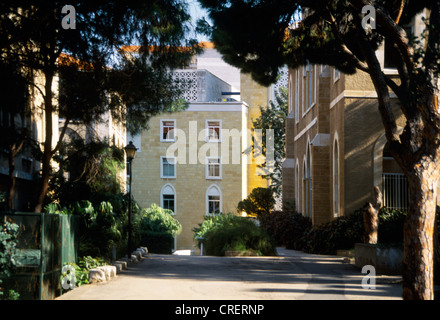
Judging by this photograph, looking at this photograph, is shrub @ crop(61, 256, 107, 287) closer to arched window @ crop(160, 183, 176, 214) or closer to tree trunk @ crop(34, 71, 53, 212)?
tree trunk @ crop(34, 71, 53, 212)

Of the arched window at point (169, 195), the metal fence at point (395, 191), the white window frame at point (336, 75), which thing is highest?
the white window frame at point (336, 75)

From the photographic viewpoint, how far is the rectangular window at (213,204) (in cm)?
5297

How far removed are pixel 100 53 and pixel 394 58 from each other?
25.0ft

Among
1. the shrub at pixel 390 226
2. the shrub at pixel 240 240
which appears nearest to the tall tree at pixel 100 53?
the shrub at pixel 240 240

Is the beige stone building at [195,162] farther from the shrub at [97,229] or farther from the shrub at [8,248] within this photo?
the shrub at [8,248]

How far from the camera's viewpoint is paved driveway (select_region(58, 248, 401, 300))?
11.1 m

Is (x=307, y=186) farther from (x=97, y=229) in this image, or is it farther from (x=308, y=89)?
(x=97, y=229)

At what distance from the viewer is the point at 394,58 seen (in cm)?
1156

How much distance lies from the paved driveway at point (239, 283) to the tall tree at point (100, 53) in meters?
3.73

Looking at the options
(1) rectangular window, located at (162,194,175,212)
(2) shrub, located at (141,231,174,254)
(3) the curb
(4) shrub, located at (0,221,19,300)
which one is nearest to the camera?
(4) shrub, located at (0,221,19,300)

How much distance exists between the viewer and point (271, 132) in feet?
156

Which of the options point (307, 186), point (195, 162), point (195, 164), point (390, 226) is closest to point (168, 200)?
point (195, 164)

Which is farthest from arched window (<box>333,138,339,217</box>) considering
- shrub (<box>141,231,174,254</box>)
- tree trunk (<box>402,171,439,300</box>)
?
tree trunk (<box>402,171,439,300</box>)

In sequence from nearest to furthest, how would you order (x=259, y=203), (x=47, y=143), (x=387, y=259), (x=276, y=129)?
(x=387, y=259) < (x=47, y=143) < (x=259, y=203) < (x=276, y=129)
